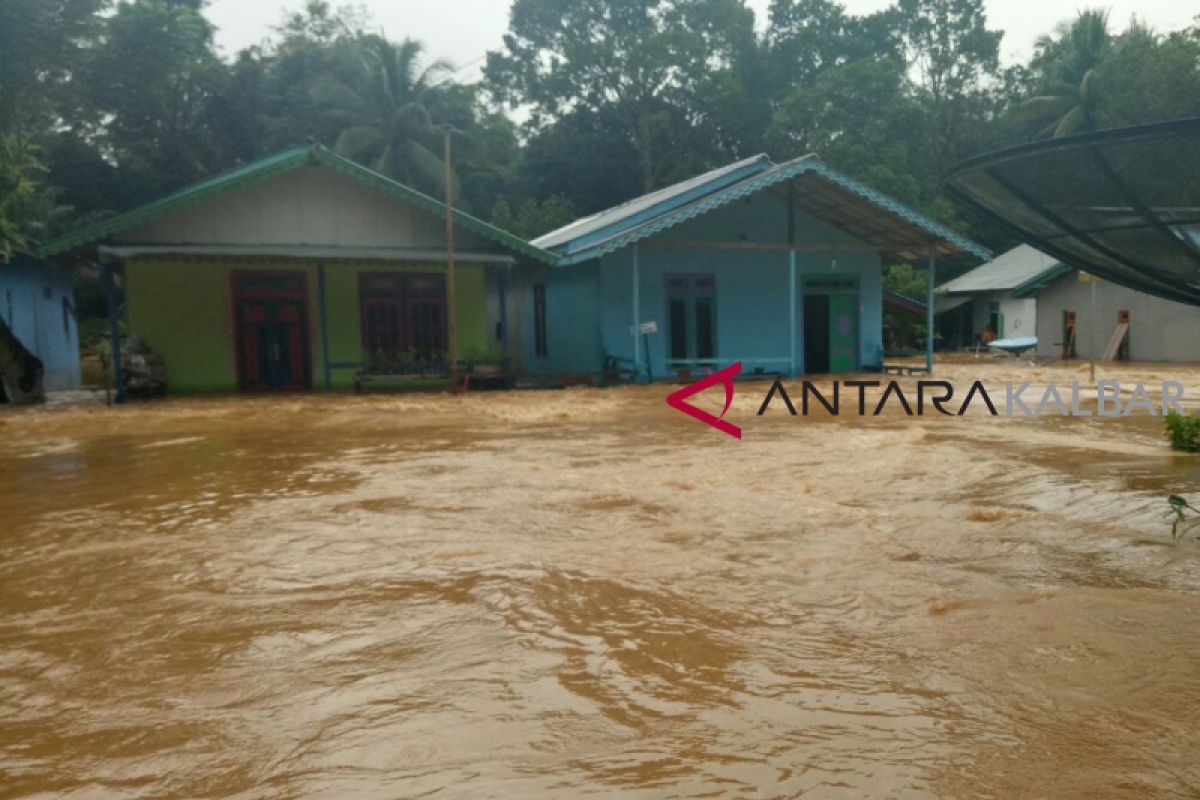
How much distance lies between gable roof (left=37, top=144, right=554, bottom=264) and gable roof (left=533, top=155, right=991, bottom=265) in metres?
1.74

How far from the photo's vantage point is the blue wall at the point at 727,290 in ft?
64.1

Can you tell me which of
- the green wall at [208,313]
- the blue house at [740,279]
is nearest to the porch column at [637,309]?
the blue house at [740,279]

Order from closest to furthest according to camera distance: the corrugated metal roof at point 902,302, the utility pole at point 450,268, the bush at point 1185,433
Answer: the bush at point 1185,433, the utility pole at point 450,268, the corrugated metal roof at point 902,302

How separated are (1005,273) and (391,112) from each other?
78.0ft

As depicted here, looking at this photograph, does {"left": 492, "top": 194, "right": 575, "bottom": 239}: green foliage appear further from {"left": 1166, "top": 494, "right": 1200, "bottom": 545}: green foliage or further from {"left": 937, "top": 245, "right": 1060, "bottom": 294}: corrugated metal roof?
{"left": 1166, "top": 494, "right": 1200, "bottom": 545}: green foliage

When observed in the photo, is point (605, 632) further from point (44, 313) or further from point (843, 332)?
point (44, 313)

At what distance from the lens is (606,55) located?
40469mm

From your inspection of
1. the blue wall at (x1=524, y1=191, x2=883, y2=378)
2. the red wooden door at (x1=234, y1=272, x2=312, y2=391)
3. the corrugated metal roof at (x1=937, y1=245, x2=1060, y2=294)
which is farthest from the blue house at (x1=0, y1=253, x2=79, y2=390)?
the corrugated metal roof at (x1=937, y1=245, x2=1060, y2=294)

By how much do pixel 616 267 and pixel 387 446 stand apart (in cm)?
1007

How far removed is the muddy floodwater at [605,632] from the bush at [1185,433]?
74 centimetres

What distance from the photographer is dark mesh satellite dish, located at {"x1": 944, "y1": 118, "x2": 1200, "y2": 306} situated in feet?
14.8

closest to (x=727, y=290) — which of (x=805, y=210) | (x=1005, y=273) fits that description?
(x=805, y=210)

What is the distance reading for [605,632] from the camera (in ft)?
13.6

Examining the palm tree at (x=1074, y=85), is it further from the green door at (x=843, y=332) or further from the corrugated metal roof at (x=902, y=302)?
the green door at (x=843, y=332)
